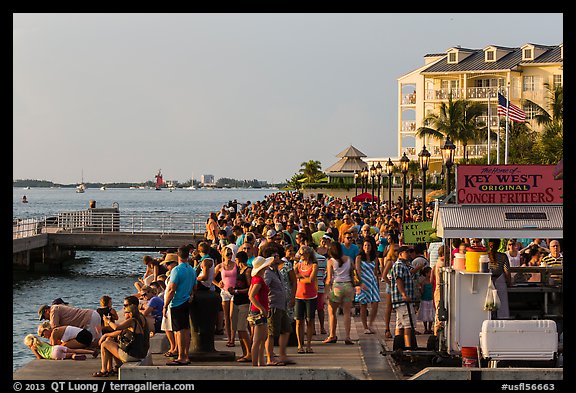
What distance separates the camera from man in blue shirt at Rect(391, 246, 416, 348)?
50.2ft

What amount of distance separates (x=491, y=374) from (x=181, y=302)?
460cm

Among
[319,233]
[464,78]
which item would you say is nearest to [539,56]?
[464,78]

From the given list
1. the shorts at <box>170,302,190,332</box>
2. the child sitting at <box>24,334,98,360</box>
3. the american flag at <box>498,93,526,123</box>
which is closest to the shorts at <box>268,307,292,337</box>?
the shorts at <box>170,302,190,332</box>

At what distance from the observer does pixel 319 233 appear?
73.6 feet

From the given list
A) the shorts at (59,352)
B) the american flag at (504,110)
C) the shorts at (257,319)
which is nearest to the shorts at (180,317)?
the shorts at (257,319)

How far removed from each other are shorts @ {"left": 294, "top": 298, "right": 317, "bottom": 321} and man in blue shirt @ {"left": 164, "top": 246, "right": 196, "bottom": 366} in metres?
1.97

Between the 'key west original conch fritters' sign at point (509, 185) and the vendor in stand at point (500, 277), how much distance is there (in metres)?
0.80

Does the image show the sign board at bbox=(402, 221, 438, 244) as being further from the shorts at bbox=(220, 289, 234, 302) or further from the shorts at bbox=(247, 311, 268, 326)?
the shorts at bbox=(247, 311, 268, 326)

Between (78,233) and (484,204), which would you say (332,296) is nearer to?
(484,204)

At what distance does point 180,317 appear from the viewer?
14414 mm

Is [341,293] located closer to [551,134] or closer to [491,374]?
[491,374]

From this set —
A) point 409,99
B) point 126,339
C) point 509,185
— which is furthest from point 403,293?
point 409,99

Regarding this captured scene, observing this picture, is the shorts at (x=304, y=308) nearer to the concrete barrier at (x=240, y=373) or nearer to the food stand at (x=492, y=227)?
the food stand at (x=492, y=227)
